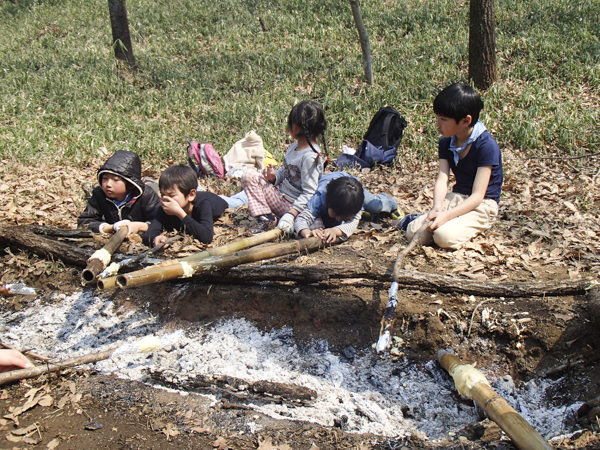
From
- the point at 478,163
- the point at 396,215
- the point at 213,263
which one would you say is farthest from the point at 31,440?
the point at 478,163

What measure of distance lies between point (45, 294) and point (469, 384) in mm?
3869

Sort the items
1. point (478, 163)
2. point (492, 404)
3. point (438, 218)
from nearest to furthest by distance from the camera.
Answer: point (492, 404), point (438, 218), point (478, 163)

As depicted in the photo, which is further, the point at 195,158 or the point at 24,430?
A: the point at 195,158

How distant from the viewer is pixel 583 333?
10.4 ft

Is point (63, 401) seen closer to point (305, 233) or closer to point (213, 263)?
point (213, 263)

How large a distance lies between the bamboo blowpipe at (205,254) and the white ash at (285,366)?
0.60 meters

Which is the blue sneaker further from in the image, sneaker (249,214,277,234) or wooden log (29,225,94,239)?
wooden log (29,225,94,239)

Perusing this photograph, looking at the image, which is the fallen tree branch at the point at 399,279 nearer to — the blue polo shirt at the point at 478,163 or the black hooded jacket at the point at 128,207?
Result: the blue polo shirt at the point at 478,163

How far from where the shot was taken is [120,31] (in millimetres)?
10641

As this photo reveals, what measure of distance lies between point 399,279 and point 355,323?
0.49 metres

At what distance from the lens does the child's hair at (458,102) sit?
389 cm

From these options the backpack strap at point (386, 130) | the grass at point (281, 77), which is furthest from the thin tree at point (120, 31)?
the backpack strap at point (386, 130)

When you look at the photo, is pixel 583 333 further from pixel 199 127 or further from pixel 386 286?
pixel 199 127

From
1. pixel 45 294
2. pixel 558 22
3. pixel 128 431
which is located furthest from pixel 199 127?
pixel 558 22
